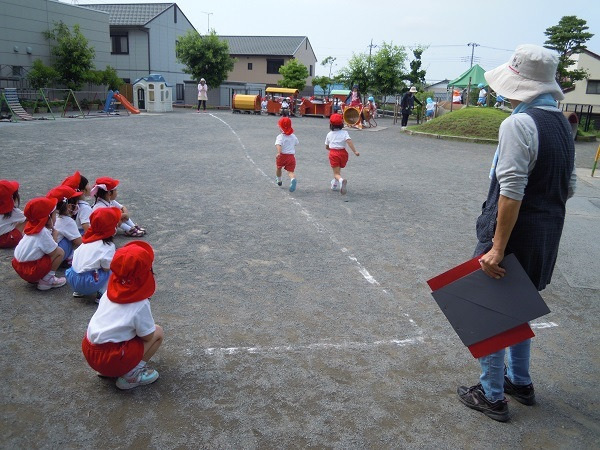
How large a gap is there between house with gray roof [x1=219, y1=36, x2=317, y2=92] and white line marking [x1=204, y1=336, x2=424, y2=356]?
48.6m

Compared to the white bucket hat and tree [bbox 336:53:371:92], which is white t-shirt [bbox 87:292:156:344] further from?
tree [bbox 336:53:371:92]

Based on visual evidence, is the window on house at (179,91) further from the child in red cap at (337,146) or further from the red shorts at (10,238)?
the red shorts at (10,238)

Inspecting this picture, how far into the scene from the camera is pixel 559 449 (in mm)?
2779

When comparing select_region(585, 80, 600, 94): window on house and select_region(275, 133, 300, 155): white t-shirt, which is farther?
select_region(585, 80, 600, 94): window on house

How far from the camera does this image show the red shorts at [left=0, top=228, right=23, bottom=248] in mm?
5597

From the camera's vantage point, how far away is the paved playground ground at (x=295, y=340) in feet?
9.44

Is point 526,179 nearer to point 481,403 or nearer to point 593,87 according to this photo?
point 481,403

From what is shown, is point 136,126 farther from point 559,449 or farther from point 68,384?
point 559,449

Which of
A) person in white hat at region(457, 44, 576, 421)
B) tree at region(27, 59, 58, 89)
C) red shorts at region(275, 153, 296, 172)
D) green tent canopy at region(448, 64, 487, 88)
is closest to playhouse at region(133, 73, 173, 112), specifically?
tree at region(27, 59, 58, 89)

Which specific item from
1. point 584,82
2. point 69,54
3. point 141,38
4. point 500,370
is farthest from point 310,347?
point 584,82

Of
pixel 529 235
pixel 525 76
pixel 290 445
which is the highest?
pixel 525 76

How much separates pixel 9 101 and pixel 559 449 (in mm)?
21758

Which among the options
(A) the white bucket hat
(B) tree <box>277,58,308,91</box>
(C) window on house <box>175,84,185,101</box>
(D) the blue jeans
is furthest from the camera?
(B) tree <box>277,58,308,91</box>

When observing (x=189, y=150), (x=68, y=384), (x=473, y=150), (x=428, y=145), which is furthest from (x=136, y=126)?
(x=68, y=384)
